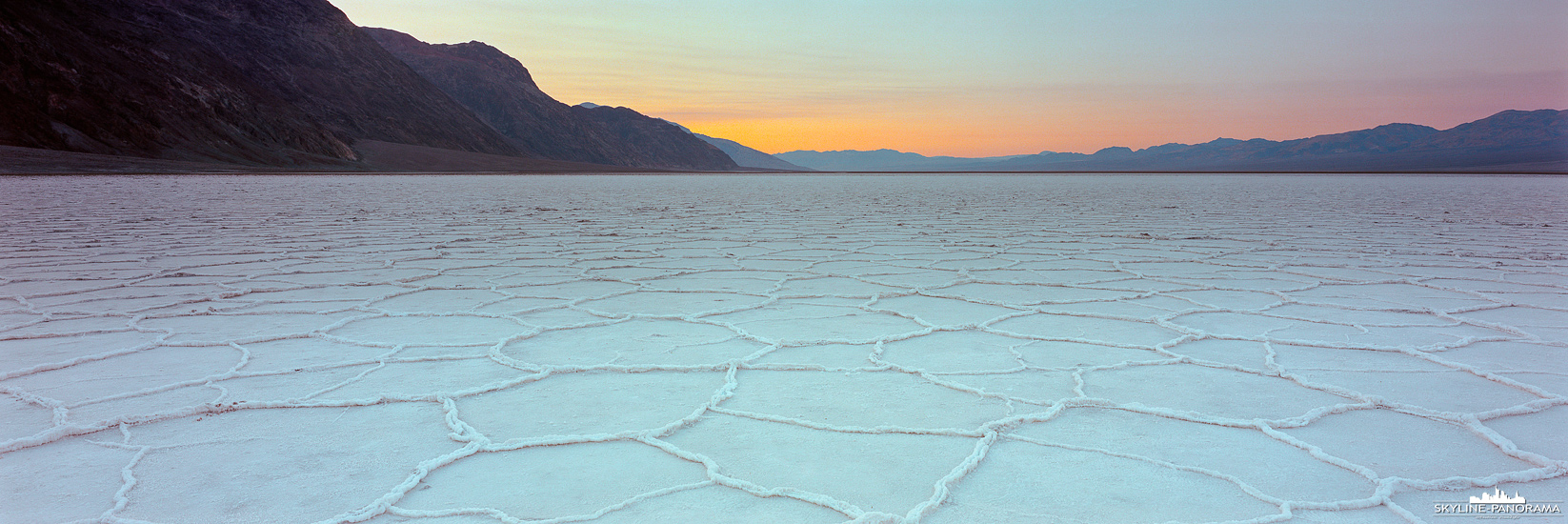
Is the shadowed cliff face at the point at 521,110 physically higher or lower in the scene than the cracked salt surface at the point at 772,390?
higher

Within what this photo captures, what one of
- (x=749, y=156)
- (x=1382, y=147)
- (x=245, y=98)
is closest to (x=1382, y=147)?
(x=1382, y=147)

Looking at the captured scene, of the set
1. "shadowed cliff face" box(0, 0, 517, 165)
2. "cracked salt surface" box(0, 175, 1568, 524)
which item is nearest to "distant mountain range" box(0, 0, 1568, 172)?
"shadowed cliff face" box(0, 0, 517, 165)

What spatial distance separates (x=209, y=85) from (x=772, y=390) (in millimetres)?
38072

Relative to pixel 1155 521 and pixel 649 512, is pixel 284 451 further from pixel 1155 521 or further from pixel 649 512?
pixel 1155 521

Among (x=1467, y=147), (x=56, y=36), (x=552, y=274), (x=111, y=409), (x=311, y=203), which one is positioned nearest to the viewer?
(x=111, y=409)

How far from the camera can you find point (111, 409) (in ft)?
5.01

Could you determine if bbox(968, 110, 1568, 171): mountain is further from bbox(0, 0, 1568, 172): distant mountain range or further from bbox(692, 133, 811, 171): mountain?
bbox(0, 0, 1568, 172): distant mountain range

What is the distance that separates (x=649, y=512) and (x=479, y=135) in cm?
5286

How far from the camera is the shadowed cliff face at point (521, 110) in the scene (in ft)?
211

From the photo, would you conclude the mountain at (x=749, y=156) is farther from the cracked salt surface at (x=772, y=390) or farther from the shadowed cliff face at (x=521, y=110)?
the cracked salt surface at (x=772, y=390)

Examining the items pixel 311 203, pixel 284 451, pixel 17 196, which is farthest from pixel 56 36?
pixel 284 451

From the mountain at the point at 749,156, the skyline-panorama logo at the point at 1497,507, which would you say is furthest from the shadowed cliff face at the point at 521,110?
the mountain at the point at 749,156

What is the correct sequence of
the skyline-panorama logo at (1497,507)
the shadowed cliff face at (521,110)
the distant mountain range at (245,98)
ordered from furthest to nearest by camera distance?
the shadowed cliff face at (521,110)
the distant mountain range at (245,98)
the skyline-panorama logo at (1497,507)

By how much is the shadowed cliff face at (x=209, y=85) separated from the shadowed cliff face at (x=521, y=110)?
46.4ft
